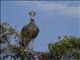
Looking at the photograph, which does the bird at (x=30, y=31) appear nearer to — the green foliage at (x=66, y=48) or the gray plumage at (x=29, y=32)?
the gray plumage at (x=29, y=32)

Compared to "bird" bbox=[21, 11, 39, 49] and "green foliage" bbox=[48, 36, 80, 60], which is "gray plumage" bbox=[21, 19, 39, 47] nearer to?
"bird" bbox=[21, 11, 39, 49]

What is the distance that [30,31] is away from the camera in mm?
8703

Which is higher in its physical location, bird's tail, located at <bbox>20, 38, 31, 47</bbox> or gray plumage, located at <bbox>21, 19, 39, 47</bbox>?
gray plumage, located at <bbox>21, 19, 39, 47</bbox>

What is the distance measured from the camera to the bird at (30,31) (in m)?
8.46

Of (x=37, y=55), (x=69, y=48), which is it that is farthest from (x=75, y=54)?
(x=37, y=55)

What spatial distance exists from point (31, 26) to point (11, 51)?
86 cm

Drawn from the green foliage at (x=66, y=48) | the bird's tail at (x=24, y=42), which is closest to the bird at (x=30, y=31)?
the bird's tail at (x=24, y=42)

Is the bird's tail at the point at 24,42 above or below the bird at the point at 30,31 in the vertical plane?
below

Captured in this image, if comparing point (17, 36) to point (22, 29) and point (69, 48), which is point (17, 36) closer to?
point (22, 29)

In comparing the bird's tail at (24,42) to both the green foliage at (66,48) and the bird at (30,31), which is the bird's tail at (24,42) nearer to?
the bird at (30,31)

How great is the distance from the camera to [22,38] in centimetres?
846

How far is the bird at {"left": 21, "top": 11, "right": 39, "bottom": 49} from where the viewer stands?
8459mm

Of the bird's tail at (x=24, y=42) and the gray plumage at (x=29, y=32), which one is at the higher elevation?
the gray plumage at (x=29, y=32)

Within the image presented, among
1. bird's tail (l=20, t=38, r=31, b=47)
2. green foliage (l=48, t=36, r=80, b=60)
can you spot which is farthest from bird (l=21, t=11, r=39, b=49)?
green foliage (l=48, t=36, r=80, b=60)
